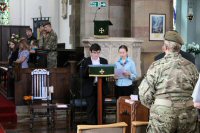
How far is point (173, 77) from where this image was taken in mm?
4535

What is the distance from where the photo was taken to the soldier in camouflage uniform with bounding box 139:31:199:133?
445 centimetres

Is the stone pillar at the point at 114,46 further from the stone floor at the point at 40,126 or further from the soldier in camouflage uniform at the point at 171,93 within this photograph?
the soldier in camouflage uniform at the point at 171,93

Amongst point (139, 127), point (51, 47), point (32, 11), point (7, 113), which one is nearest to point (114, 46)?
point (51, 47)

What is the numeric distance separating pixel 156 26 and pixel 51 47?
2996 mm

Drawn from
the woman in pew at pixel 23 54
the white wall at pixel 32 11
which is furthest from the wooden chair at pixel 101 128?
the white wall at pixel 32 11

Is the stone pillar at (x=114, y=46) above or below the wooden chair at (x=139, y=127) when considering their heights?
above

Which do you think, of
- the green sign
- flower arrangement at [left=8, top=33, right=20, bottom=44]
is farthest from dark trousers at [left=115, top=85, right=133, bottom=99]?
flower arrangement at [left=8, top=33, right=20, bottom=44]

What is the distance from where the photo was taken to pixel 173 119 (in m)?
4.43

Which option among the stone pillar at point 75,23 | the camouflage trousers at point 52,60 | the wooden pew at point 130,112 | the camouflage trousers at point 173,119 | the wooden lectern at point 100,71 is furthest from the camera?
the stone pillar at point 75,23

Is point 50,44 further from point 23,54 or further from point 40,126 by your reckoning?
point 40,126

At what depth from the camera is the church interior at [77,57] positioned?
28.0 ft

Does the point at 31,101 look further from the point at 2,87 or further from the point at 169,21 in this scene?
the point at 169,21

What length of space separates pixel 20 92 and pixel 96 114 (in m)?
3.78

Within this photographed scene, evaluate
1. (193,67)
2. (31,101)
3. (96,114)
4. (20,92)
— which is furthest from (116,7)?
(193,67)
